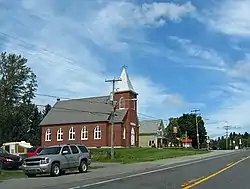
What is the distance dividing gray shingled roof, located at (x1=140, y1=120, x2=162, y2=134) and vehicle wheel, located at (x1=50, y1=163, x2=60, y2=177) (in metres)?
90.9

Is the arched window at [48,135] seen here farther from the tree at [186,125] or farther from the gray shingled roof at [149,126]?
the tree at [186,125]

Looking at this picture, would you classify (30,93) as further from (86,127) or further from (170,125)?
(170,125)

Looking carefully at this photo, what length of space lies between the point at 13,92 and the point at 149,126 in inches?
1820

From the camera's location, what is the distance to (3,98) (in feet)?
267

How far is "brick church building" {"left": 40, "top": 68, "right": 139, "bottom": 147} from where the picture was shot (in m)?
81.9

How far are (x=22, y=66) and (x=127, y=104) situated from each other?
68.7 feet

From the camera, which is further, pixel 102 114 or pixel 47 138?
pixel 47 138

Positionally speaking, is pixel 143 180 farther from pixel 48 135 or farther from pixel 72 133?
pixel 48 135

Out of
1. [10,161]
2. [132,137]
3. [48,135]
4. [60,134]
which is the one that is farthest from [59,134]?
[10,161]

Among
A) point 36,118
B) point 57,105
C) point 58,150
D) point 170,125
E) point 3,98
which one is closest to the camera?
point 58,150

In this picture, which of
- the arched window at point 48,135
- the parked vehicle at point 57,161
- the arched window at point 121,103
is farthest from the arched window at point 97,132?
the parked vehicle at point 57,161

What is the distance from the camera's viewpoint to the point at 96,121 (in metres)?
83.4

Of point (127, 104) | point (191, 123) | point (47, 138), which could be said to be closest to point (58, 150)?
point (127, 104)

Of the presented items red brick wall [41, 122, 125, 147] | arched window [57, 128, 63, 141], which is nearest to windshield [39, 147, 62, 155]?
red brick wall [41, 122, 125, 147]
